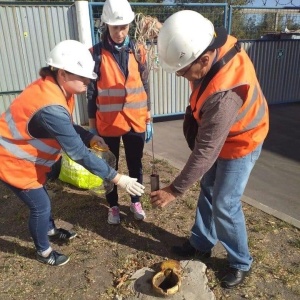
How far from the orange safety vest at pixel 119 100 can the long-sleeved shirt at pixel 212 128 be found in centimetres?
115

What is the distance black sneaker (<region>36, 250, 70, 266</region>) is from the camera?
9.00ft

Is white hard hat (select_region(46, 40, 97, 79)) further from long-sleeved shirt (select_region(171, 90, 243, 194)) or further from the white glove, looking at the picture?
long-sleeved shirt (select_region(171, 90, 243, 194))

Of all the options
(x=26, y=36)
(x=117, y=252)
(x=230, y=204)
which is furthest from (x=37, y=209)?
(x=26, y=36)

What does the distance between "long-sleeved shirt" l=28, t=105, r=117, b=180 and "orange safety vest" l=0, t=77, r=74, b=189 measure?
38 millimetres

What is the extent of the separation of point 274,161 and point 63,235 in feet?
11.6

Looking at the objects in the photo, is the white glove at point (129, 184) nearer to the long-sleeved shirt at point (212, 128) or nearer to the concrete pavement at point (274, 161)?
the long-sleeved shirt at point (212, 128)

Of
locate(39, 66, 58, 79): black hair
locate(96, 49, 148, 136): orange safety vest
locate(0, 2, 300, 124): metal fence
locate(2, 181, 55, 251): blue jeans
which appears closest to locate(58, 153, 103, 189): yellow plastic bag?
locate(96, 49, 148, 136): orange safety vest

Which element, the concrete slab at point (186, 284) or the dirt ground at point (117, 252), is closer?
the concrete slab at point (186, 284)

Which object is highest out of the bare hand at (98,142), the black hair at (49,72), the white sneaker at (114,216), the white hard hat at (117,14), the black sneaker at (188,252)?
the white hard hat at (117,14)

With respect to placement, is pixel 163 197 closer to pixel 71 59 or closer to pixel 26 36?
pixel 71 59

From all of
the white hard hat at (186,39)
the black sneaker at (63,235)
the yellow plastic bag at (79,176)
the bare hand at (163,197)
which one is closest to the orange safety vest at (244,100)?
the white hard hat at (186,39)

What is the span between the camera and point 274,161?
5.21m

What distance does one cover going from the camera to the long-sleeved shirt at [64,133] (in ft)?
6.89

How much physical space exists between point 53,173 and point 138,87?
6.45 feet
